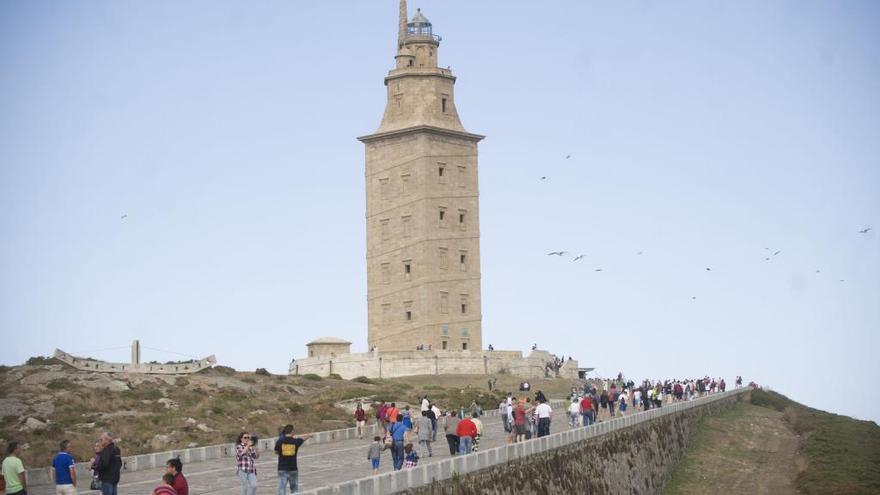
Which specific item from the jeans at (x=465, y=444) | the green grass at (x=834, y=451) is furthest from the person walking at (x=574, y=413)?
the jeans at (x=465, y=444)

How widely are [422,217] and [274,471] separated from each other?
160ft

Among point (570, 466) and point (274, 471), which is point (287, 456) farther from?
point (570, 466)

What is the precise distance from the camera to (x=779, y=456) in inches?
2221

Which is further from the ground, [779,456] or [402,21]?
[402,21]

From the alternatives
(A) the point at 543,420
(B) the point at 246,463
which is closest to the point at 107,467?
(B) the point at 246,463

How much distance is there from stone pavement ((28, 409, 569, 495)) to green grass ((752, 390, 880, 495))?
12.3m

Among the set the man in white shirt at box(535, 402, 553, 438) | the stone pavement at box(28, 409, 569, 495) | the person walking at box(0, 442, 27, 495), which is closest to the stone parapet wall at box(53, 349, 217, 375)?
the stone pavement at box(28, 409, 569, 495)

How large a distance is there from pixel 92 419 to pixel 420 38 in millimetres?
43157

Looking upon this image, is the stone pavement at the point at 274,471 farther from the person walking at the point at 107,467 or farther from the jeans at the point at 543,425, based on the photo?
the person walking at the point at 107,467

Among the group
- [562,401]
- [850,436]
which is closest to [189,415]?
[562,401]

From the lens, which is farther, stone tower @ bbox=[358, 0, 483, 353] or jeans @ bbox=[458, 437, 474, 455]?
stone tower @ bbox=[358, 0, 483, 353]

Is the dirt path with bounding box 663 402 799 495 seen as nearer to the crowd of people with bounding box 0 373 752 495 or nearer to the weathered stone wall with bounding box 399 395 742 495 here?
the weathered stone wall with bounding box 399 395 742 495

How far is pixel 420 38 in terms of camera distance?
Answer: 3290 inches

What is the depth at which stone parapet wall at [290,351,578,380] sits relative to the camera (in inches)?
3027
